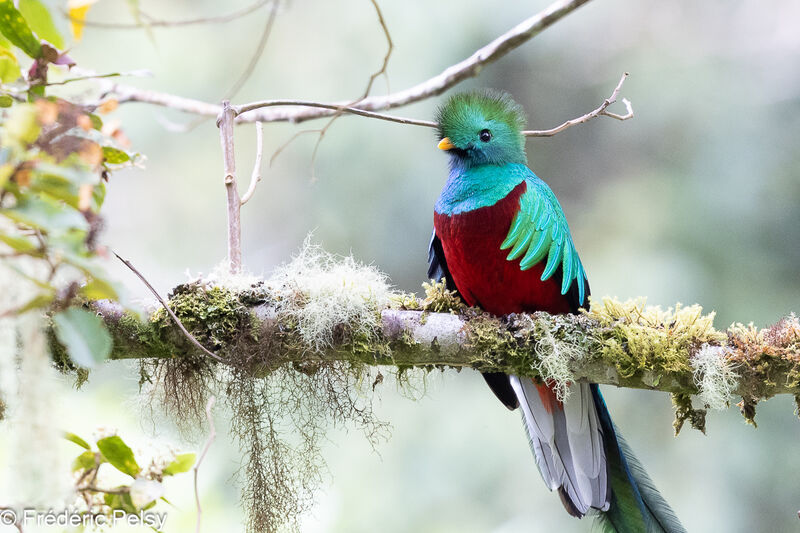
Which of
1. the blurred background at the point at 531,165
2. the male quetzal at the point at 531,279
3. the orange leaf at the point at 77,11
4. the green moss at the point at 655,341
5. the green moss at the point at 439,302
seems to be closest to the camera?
the orange leaf at the point at 77,11

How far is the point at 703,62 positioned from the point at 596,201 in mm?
1313

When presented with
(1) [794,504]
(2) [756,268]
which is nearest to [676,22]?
(2) [756,268]

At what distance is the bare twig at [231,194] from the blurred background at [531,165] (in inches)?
74.5

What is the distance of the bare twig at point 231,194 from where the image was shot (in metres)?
2.24

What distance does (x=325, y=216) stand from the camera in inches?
226

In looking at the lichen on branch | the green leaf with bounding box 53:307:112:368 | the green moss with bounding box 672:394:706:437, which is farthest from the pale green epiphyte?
the green leaf with bounding box 53:307:112:368

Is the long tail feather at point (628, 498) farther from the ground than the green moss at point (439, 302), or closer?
closer

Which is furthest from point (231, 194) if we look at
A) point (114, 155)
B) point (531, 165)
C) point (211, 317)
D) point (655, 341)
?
point (531, 165)

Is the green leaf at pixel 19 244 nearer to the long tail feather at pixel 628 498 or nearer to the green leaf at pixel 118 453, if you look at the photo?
the green leaf at pixel 118 453

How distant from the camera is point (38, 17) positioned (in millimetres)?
1236

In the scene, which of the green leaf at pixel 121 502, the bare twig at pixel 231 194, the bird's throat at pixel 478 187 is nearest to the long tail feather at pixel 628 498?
the bird's throat at pixel 478 187

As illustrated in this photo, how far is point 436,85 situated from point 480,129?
0.98 ft

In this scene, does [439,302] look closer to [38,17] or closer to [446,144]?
[446,144]

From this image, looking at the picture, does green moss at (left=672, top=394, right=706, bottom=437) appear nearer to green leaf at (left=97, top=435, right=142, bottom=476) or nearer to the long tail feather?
the long tail feather
